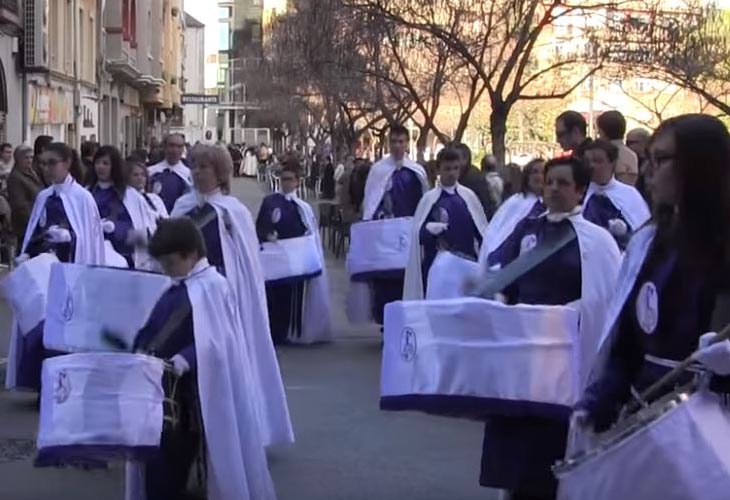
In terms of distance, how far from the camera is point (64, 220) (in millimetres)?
10570

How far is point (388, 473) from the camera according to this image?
8.91m

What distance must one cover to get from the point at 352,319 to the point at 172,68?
70.3 m

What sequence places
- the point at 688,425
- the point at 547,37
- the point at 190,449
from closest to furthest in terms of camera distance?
the point at 688,425
the point at 190,449
the point at 547,37

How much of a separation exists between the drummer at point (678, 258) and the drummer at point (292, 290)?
10100 mm

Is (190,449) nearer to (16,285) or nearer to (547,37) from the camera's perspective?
(16,285)

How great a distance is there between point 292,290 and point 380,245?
1227 millimetres

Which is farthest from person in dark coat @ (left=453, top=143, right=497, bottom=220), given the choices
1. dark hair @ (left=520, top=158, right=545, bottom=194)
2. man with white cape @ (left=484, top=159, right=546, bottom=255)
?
man with white cape @ (left=484, top=159, right=546, bottom=255)

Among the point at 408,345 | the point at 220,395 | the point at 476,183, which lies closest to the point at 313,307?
the point at 476,183

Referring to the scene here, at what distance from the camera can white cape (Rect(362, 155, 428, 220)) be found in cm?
1464

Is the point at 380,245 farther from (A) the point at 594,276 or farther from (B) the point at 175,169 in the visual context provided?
(A) the point at 594,276

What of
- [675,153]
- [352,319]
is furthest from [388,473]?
[352,319]

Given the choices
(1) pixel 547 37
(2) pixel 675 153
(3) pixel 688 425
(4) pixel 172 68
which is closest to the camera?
(3) pixel 688 425

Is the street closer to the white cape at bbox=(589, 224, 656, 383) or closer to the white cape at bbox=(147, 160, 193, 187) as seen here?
the white cape at bbox=(147, 160, 193, 187)

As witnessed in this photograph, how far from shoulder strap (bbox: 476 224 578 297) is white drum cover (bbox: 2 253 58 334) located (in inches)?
171
